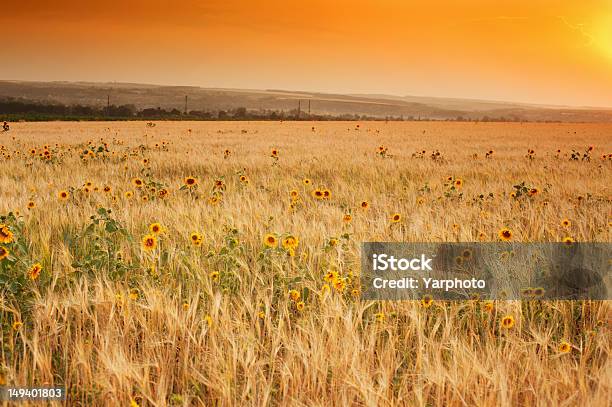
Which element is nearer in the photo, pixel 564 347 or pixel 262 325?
pixel 564 347

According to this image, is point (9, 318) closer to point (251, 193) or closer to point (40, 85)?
point (251, 193)

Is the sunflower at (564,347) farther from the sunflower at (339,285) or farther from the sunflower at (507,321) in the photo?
the sunflower at (339,285)

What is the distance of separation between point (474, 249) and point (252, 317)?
2032mm

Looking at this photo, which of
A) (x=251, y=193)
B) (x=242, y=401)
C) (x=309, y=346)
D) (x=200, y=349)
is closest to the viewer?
(x=242, y=401)

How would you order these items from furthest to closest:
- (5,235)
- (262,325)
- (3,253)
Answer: (5,235)
(3,253)
(262,325)

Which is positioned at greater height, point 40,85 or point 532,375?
point 40,85

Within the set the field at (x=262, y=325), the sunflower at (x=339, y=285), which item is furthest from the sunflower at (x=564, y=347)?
the sunflower at (x=339, y=285)

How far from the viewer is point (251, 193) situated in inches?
264

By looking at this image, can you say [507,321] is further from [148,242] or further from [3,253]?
[3,253]

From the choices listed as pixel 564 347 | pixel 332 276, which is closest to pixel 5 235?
pixel 332 276

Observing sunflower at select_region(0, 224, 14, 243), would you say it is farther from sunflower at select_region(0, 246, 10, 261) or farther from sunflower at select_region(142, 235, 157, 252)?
sunflower at select_region(142, 235, 157, 252)

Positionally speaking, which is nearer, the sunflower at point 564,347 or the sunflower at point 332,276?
the sunflower at point 564,347

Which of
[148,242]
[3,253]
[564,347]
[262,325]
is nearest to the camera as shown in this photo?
[564,347]

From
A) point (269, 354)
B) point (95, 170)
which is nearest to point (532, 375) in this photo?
point (269, 354)
